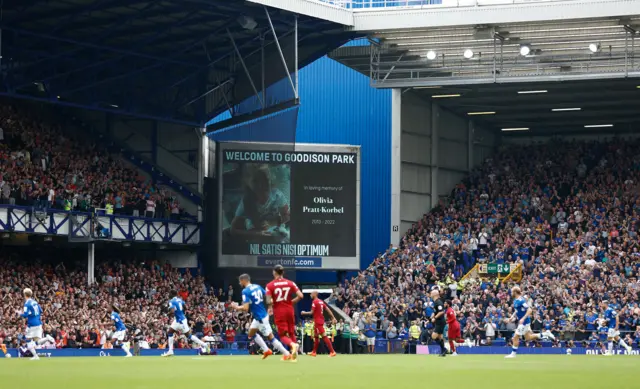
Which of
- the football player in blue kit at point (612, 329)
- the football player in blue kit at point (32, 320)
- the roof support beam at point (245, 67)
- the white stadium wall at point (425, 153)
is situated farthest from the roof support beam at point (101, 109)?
the football player in blue kit at point (612, 329)

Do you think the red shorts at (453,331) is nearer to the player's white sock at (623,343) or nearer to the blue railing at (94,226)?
the player's white sock at (623,343)

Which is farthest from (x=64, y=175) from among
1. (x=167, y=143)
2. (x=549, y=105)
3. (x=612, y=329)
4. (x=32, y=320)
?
(x=549, y=105)

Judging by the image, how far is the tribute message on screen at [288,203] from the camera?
53.8 meters

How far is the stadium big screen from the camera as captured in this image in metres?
53.8

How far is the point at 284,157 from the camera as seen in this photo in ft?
177

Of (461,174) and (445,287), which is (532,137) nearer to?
(461,174)

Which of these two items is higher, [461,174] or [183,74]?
[183,74]

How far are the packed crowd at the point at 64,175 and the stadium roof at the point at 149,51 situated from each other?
191 cm

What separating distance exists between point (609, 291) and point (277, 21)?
1774 centimetres

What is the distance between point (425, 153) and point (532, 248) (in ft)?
29.7

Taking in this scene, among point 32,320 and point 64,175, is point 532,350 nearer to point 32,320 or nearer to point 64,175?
point 64,175

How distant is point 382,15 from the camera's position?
1966 inches

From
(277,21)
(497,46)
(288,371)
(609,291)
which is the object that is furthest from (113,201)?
(288,371)

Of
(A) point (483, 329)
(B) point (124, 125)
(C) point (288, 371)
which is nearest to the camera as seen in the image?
(C) point (288, 371)
